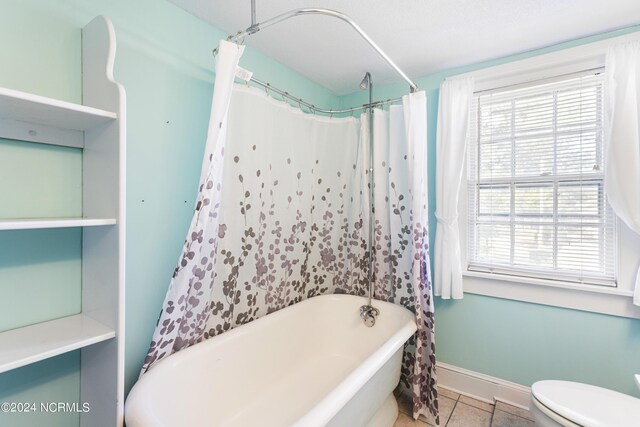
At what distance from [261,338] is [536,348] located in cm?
173

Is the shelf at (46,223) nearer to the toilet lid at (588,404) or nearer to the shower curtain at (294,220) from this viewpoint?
the shower curtain at (294,220)

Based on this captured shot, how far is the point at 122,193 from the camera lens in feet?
3.28

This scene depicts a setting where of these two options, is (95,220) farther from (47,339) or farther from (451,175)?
(451,175)

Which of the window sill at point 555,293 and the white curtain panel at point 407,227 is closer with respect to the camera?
the window sill at point 555,293

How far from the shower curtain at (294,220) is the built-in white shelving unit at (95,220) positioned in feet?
0.82

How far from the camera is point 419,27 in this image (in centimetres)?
163

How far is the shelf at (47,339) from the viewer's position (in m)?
0.85

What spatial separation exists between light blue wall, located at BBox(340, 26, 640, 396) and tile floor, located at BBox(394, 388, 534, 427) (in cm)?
20

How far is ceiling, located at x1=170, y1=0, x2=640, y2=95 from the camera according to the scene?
145 cm

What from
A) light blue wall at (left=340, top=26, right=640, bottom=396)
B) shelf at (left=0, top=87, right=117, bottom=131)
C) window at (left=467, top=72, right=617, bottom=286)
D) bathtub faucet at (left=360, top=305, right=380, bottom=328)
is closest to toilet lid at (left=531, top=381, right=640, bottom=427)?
light blue wall at (left=340, top=26, right=640, bottom=396)

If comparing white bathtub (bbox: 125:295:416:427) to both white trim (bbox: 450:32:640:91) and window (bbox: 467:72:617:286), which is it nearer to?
window (bbox: 467:72:617:286)

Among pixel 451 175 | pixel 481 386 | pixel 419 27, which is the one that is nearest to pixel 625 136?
pixel 451 175

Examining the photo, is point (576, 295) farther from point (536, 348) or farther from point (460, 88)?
point (460, 88)

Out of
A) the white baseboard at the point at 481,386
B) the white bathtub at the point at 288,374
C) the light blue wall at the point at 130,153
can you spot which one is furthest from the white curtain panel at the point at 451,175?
the light blue wall at the point at 130,153
